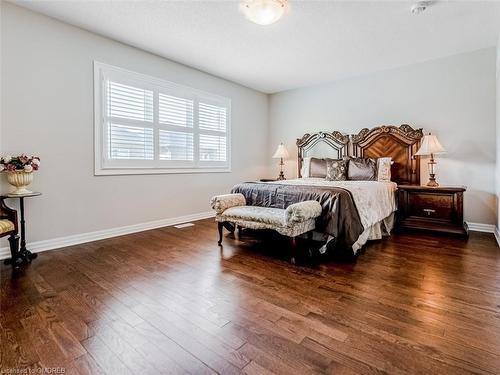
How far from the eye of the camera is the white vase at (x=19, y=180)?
2.65 m

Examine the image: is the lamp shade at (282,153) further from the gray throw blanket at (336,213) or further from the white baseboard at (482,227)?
the white baseboard at (482,227)

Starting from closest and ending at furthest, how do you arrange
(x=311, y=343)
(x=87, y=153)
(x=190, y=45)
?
(x=311, y=343) < (x=87, y=153) < (x=190, y=45)

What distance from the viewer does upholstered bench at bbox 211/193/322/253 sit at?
259cm

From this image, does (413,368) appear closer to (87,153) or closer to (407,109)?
(87,153)

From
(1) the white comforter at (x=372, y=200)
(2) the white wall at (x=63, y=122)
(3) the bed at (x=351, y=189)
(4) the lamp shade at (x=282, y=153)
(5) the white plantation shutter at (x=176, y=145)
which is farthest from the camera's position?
(4) the lamp shade at (x=282, y=153)

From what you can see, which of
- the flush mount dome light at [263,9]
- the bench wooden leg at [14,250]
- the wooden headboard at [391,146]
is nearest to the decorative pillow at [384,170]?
the wooden headboard at [391,146]

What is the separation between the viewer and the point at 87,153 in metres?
3.42

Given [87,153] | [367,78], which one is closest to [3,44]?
[87,153]

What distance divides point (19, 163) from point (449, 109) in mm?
5545

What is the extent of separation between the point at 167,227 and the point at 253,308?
273 centimetres

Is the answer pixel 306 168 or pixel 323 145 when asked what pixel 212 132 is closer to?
pixel 306 168

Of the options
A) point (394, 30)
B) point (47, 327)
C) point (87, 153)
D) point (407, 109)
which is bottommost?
point (47, 327)

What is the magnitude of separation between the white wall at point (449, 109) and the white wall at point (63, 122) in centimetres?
332

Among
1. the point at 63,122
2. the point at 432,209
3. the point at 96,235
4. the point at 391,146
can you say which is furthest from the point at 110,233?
the point at 391,146
